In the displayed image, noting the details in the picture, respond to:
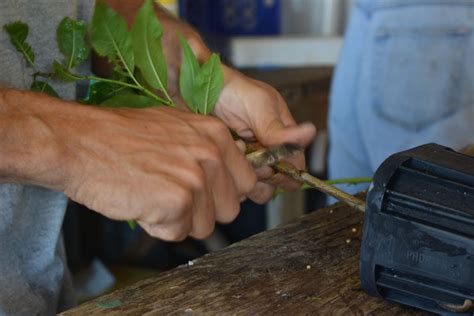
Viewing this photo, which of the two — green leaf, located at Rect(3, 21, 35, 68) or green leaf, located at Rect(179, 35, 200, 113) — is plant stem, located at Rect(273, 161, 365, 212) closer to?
green leaf, located at Rect(179, 35, 200, 113)

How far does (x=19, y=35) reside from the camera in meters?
0.89

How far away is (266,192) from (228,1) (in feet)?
5.77

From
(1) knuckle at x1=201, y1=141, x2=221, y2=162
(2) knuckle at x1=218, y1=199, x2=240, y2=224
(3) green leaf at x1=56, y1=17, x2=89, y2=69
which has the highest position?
(3) green leaf at x1=56, y1=17, x2=89, y2=69

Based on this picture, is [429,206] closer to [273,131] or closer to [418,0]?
[273,131]

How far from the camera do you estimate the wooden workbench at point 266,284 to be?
79 centimetres

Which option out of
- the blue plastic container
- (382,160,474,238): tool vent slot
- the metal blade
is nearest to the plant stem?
the metal blade

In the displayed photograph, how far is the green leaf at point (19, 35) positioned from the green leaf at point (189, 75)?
17 centimetres

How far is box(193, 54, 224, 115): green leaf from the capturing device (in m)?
0.92

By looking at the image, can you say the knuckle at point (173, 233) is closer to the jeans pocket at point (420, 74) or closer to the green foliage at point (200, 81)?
the green foliage at point (200, 81)

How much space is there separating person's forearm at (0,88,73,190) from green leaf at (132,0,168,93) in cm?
22

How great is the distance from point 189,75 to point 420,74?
0.81 meters

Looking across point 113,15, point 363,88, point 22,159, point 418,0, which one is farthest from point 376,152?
point 22,159

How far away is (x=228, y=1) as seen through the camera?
2654 mm

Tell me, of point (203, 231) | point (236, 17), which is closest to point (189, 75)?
point (203, 231)
